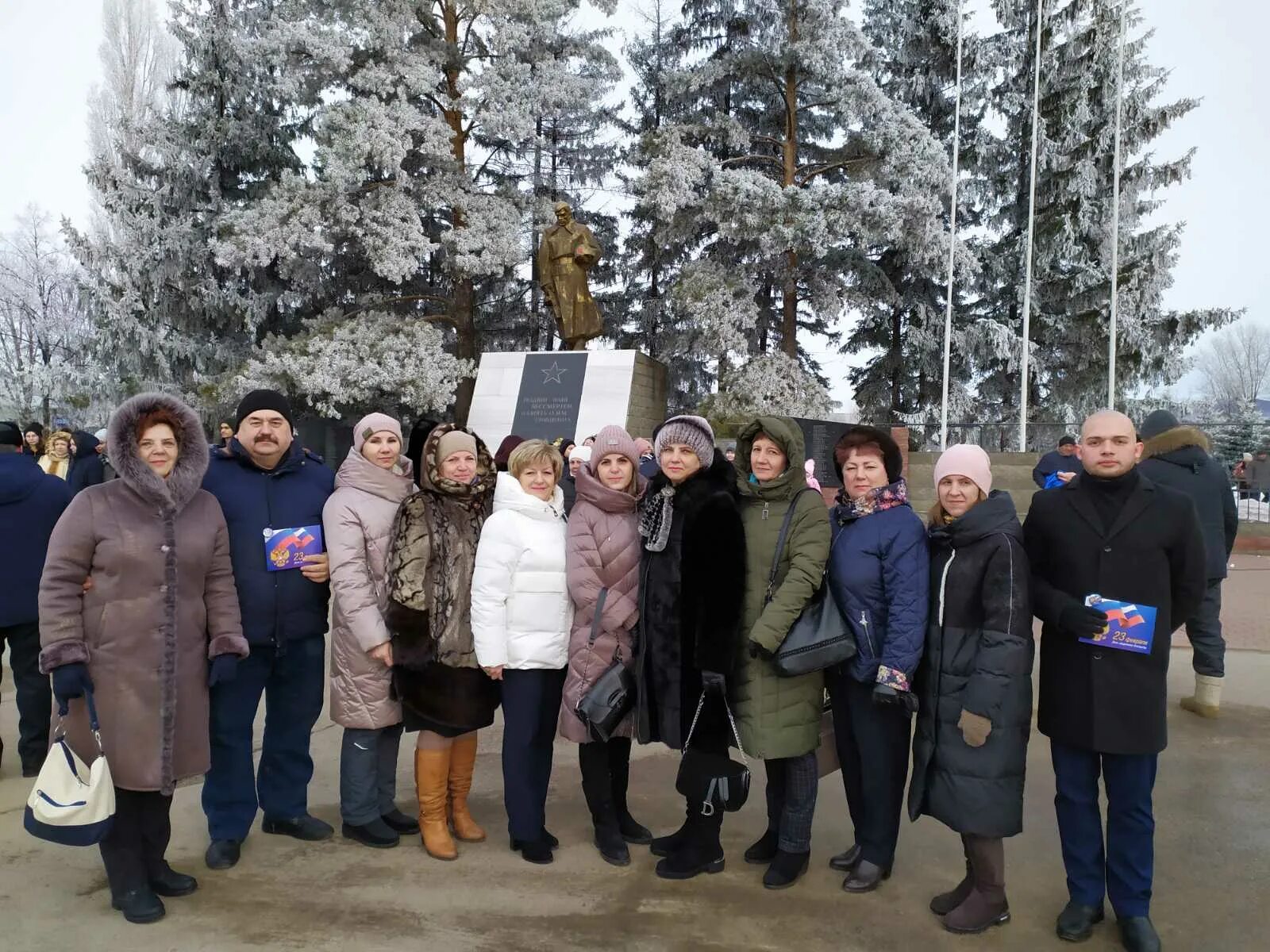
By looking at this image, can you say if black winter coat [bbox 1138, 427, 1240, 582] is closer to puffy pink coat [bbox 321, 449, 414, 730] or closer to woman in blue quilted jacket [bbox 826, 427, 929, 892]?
woman in blue quilted jacket [bbox 826, 427, 929, 892]

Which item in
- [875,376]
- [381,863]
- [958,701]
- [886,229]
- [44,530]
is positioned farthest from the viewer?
[875,376]

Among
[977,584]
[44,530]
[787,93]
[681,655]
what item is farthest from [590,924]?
[787,93]

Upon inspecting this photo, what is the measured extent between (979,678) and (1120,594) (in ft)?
1.71

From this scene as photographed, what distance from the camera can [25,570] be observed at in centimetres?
421

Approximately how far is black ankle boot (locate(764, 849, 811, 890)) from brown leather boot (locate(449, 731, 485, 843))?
1192 millimetres

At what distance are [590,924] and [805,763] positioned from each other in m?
0.95

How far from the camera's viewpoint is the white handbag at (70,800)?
2.71 meters

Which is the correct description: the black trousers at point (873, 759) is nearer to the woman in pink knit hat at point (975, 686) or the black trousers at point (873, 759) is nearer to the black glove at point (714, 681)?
the woman in pink knit hat at point (975, 686)

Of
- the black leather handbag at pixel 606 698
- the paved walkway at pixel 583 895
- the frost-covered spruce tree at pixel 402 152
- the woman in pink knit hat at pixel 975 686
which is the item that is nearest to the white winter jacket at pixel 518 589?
the black leather handbag at pixel 606 698

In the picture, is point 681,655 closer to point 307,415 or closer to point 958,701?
point 958,701

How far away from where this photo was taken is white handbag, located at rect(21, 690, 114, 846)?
271 cm

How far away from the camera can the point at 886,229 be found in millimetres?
15703

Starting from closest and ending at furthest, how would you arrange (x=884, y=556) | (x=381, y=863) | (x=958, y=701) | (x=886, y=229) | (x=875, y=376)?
(x=958, y=701)
(x=884, y=556)
(x=381, y=863)
(x=886, y=229)
(x=875, y=376)

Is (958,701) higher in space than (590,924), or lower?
higher
